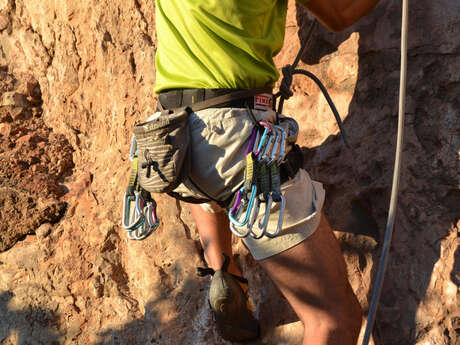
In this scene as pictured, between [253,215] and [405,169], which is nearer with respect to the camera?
[253,215]

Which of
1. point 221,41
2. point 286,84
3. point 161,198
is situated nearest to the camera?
point 221,41

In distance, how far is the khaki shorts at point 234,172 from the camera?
192 centimetres

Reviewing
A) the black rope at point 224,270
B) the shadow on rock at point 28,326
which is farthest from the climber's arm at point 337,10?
the shadow on rock at point 28,326

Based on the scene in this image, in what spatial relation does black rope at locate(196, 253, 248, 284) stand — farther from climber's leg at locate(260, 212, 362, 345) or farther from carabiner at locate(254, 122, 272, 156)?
carabiner at locate(254, 122, 272, 156)

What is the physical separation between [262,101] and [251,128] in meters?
0.14

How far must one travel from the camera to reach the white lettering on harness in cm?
198

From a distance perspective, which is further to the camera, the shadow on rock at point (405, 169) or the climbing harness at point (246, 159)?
the shadow on rock at point (405, 169)

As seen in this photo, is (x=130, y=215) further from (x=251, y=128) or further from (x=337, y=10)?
(x=337, y=10)

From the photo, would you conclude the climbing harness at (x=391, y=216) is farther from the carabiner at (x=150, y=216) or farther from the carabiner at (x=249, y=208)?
the carabiner at (x=150, y=216)

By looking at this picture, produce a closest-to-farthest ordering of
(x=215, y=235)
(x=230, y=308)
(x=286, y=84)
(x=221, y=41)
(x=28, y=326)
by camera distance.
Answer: (x=221, y=41) < (x=286, y=84) < (x=230, y=308) < (x=215, y=235) < (x=28, y=326)

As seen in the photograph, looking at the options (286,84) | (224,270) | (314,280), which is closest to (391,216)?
(314,280)

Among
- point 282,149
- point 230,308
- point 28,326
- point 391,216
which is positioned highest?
point 282,149

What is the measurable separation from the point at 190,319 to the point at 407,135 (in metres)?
1.40

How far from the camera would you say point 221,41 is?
6.26ft
